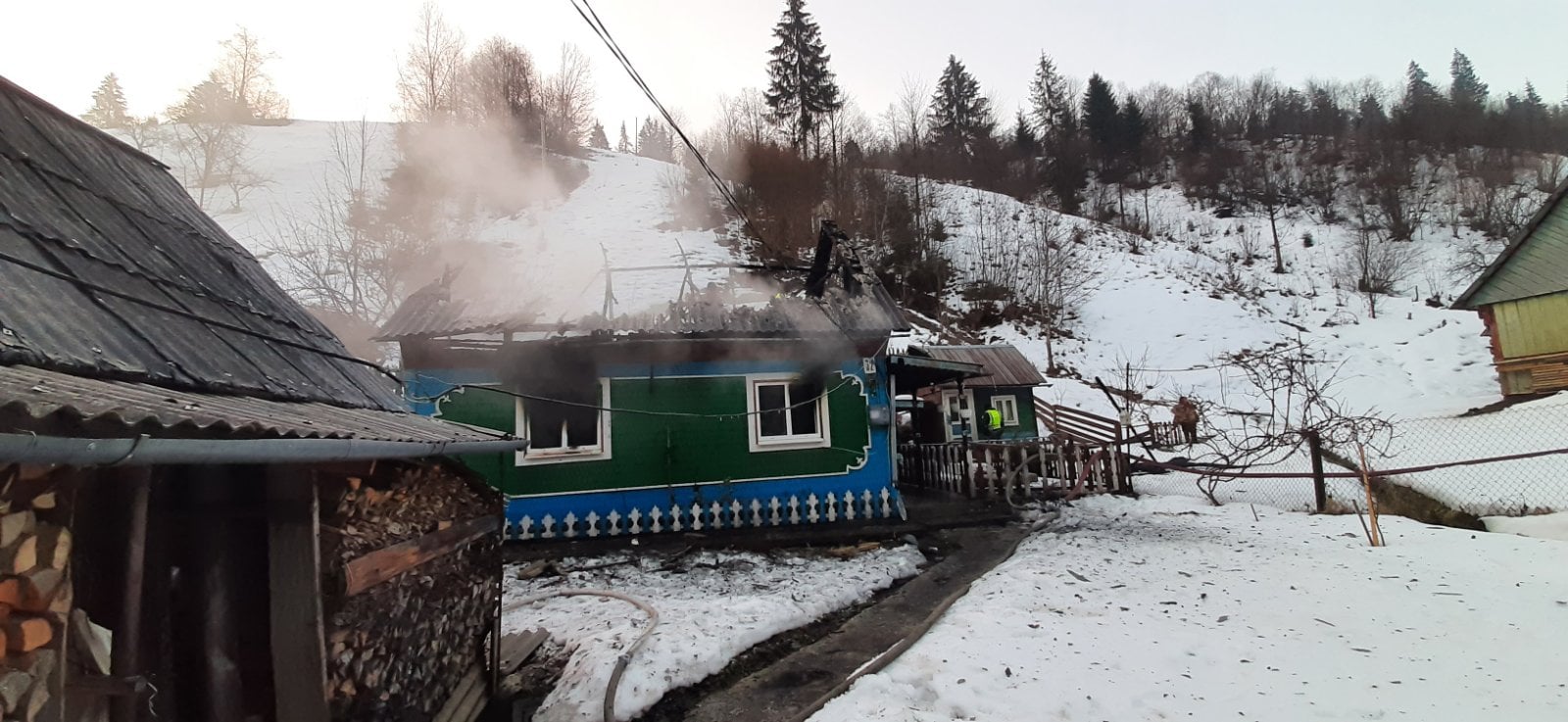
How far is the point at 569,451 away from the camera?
862 cm

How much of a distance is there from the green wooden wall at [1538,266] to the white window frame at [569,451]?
21967 millimetres

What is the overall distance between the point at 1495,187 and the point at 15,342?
194 feet

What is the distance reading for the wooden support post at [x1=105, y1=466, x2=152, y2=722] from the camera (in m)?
1.96

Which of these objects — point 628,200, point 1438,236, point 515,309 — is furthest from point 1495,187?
point 515,309

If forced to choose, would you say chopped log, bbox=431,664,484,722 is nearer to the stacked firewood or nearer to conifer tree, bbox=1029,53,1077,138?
the stacked firewood

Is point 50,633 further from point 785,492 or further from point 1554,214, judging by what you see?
point 1554,214

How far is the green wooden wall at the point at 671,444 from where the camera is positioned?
338 inches

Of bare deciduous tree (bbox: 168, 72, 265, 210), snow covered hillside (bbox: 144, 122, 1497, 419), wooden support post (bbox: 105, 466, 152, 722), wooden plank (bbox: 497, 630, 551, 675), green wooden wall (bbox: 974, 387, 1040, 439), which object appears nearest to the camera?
wooden support post (bbox: 105, 466, 152, 722)

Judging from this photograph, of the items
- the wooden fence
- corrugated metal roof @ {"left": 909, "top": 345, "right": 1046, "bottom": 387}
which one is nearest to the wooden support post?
the wooden fence

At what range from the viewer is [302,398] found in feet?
11.0

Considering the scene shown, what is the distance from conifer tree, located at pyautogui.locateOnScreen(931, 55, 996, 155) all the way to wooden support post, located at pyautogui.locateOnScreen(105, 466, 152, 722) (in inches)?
1995

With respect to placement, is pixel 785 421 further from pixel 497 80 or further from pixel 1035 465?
pixel 497 80

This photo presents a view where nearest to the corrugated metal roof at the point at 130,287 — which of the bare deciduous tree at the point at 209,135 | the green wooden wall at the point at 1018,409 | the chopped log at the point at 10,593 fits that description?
the chopped log at the point at 10,593

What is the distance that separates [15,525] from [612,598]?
15.8ft
